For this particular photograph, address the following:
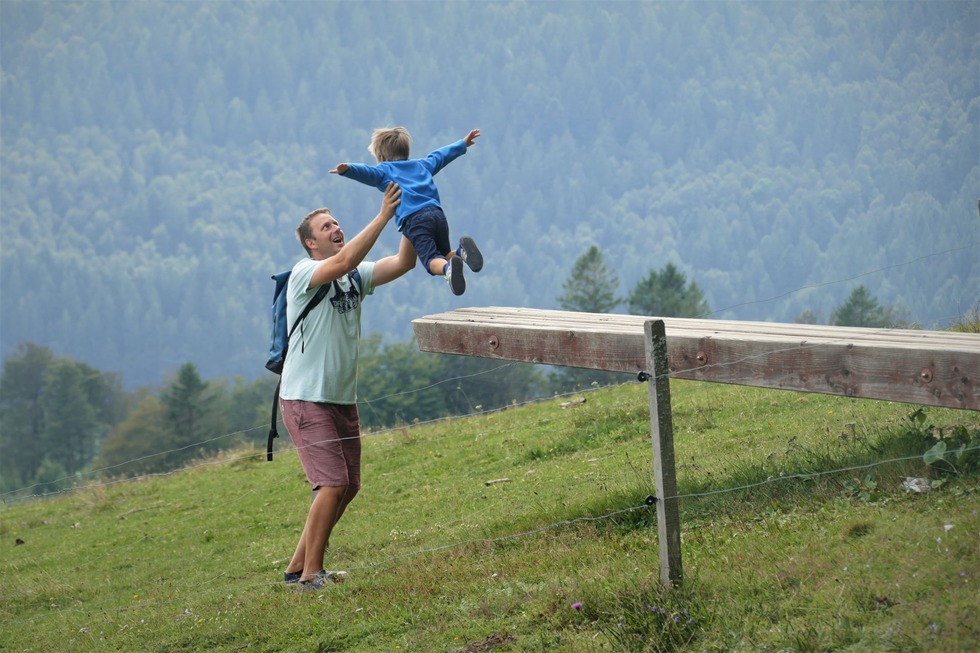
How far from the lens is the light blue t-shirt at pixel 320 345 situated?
19.8ft

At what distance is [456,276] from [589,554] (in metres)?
2.19

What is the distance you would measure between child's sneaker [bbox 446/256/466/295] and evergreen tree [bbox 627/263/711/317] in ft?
290

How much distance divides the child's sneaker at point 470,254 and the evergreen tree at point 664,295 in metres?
88.0

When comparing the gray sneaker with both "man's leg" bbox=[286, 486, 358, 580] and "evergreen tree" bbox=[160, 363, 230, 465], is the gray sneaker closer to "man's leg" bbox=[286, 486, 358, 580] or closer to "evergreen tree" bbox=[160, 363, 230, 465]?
"man's leg" bbox=[286, 486, 358, 580]

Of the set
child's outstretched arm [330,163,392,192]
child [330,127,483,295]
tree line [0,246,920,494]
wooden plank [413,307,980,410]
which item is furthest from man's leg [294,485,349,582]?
tree line [0,246,920,494]

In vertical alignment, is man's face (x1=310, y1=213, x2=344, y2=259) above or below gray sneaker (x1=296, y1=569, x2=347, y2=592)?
above

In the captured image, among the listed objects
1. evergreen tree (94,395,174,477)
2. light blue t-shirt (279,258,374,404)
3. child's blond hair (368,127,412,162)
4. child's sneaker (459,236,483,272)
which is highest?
child's blond hair (368,127,412,162)

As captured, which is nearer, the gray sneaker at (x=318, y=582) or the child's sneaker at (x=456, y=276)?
the gray sneaker at (x=318, y=582)

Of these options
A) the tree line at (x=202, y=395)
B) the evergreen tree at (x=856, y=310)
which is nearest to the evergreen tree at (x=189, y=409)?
the tree line at (x=202, y=395)

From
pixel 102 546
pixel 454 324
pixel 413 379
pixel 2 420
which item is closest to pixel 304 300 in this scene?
pixel 454 324

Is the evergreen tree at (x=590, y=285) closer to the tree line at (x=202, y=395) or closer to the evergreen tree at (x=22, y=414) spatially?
the tree line at (x=202, y=395)

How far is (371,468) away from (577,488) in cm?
396

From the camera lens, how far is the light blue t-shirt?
19.8 ft

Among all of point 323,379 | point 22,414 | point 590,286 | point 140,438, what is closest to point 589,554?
point 323,379
